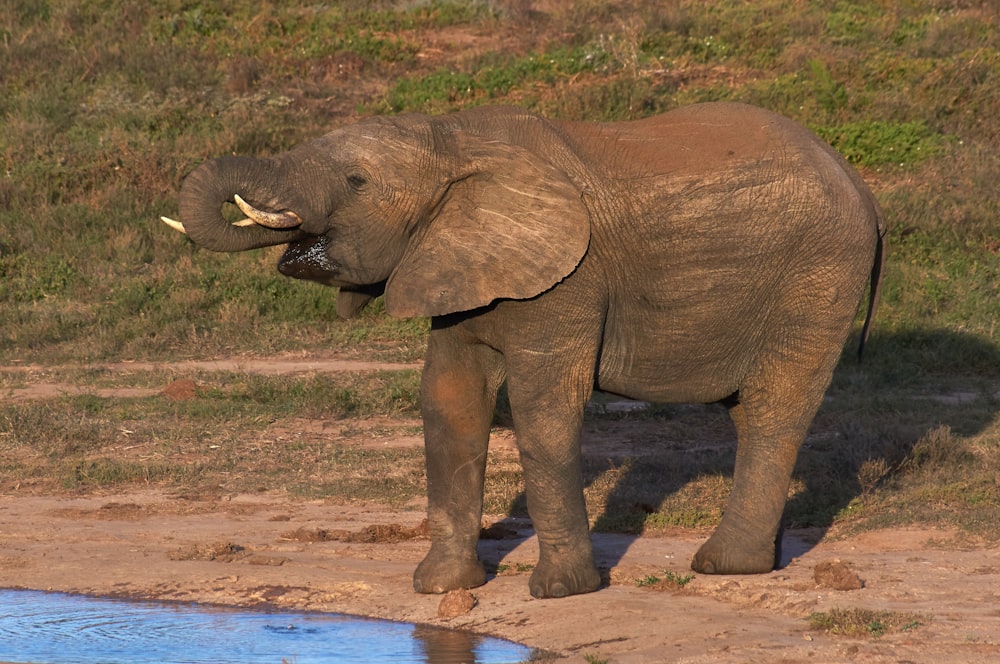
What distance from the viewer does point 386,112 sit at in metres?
15.7

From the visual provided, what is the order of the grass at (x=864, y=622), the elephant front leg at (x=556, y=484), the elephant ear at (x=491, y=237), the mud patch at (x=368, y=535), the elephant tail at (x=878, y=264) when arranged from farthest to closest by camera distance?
the mud patch at (x=368, y=535), the elephant tail at (x=878, y=264), the elephant front leg at (x=556, y=484), the elephant ear at (x=491, y=237), the grass at (x=864, y=622)

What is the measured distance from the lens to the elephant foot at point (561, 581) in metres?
6.08

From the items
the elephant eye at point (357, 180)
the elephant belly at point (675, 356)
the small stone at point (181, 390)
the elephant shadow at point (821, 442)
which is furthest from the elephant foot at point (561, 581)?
the small stone at point (181, 390)

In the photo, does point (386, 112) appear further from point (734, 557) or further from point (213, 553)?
point (734, 557)

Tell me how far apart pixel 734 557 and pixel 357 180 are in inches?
92.6

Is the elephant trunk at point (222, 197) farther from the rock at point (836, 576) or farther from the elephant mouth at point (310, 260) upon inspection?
the rock at point (836, 576)

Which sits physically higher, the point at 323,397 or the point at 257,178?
the point at 257,178

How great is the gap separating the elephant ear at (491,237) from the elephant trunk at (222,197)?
0.62m

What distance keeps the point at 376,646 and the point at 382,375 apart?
15.7 ft

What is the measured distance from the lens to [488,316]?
5.97 meters

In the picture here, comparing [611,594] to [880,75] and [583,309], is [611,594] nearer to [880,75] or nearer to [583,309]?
[583,309]

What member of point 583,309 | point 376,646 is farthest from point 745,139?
point 376,646

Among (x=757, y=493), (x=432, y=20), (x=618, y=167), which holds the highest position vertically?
(x=432, y=20)

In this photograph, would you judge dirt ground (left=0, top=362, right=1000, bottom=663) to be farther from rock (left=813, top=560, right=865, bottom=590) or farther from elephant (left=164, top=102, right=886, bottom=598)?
elephant (left=164, top=102, right=886, bottom=598)
